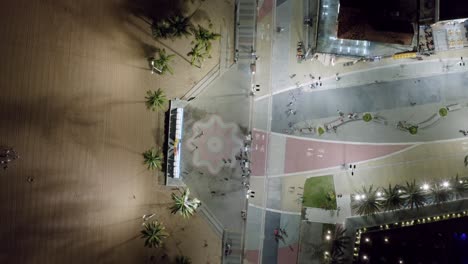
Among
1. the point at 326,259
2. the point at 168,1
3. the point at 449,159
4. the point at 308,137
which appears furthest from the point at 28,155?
the point at 449,159

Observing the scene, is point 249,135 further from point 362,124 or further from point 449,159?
point 449,159

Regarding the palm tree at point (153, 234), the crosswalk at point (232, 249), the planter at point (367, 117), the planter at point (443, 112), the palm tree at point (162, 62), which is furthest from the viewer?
the planter at point (443, 112)

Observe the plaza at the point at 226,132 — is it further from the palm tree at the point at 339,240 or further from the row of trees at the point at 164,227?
the row of trees at the point at 164,227

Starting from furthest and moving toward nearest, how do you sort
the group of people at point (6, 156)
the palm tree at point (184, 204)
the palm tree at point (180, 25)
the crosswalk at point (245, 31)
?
the crosswalk at point (245, 31)
the palm tree at point (180, 25)
the palm tree at point (184, 204)
the group of people at point (6, 156)

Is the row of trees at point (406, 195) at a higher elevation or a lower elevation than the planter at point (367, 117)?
lower

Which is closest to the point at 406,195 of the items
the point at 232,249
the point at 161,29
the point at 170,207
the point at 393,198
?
the point at 393,198

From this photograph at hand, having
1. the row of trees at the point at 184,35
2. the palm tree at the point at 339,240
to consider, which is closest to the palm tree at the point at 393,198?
the palm tree at the point at 339,240
